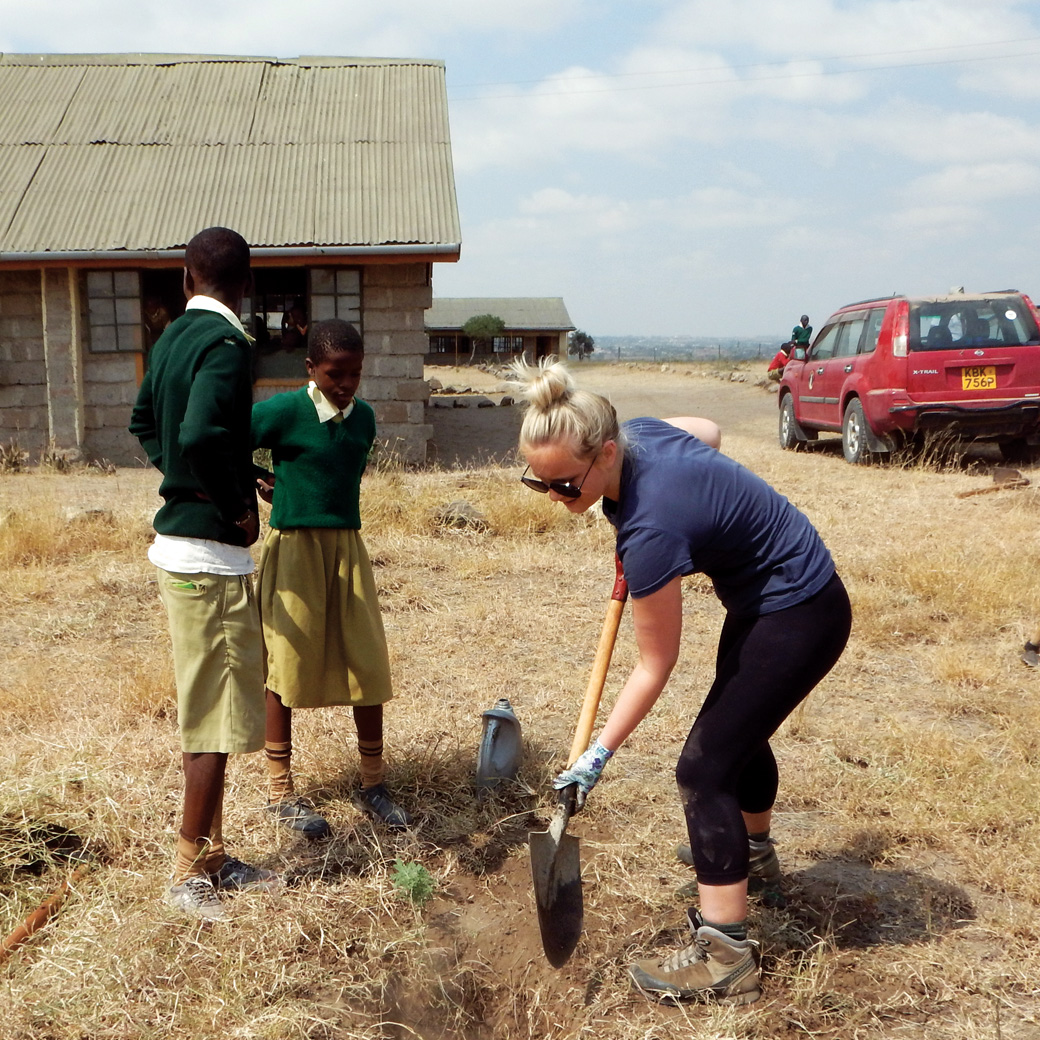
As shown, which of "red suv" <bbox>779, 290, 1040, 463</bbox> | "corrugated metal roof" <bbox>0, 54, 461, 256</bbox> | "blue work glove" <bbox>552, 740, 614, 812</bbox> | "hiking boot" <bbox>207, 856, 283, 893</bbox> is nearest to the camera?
"blue work glove" <bbox>552, 740, 614, 812</bbox>

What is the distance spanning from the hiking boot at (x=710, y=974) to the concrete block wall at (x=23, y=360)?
10624mm

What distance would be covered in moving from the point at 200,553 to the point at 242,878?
98 cm

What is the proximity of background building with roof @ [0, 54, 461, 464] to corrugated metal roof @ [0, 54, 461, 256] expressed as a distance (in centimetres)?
3

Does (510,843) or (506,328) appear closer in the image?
(510,843)

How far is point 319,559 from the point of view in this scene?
3303 millimetres

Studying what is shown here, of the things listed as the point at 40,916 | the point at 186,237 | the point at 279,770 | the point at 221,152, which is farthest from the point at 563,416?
the point at 221,152

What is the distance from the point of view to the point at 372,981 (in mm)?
2645

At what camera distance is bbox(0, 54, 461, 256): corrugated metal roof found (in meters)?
11.2

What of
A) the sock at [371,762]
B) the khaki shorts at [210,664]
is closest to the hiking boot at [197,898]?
the khaki shorts at [210,664]

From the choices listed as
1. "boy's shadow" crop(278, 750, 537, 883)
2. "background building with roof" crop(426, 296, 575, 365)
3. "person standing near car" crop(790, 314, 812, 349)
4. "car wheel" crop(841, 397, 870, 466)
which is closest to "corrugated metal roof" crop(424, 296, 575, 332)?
"background building with roof" crop(426, 296, 575, 365)

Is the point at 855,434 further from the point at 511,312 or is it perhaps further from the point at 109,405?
the point at 511,312

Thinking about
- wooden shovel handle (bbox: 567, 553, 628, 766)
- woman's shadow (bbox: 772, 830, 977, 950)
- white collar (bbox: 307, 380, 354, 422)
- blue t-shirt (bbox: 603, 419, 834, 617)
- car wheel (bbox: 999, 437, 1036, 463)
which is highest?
white collar (bbox: 307, 380, 354, 422)

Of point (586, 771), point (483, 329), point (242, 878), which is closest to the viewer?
point (586, 771)

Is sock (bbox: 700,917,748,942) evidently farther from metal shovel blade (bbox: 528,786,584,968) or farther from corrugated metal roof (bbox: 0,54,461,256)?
corrugated metal roof (bbox: 0,54,461,256)
